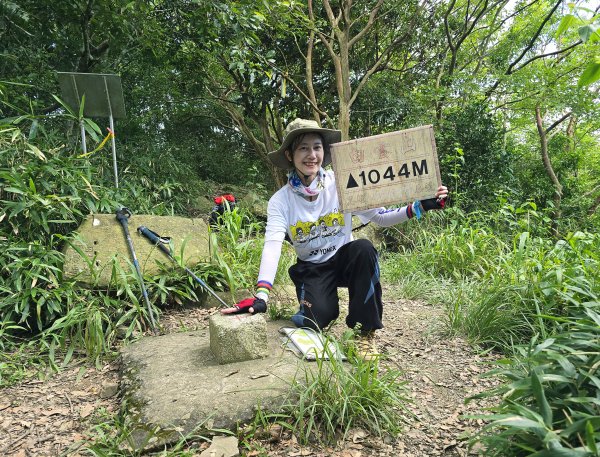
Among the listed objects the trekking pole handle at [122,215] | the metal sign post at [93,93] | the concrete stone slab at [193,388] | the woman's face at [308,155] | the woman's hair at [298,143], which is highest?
the metal sign post at [93,93]

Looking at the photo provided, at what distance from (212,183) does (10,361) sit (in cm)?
614

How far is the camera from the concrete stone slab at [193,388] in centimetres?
173

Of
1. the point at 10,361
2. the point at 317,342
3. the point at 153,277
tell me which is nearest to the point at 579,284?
the point at 317,342

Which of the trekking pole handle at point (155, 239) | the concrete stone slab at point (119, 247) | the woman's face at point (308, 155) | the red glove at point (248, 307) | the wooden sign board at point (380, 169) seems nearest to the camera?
the red glove at point (248, 307)

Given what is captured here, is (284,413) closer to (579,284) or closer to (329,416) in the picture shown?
(329,416)

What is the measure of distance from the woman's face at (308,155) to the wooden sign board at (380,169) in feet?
0.55

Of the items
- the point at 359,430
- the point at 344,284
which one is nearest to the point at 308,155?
the point at 344,284

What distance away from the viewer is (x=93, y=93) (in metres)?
3.99

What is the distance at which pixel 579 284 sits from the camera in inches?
89.7

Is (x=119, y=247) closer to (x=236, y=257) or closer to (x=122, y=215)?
(x=122, y=215)

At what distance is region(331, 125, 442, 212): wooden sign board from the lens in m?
2.28

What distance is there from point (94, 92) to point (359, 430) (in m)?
3.93

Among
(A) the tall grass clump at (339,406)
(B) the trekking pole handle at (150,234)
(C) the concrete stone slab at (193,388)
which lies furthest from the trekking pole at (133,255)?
(A) the tall grass clump at (339,406)

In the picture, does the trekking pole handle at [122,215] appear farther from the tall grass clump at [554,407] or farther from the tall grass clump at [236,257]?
the tall grass clump at [554,407]
